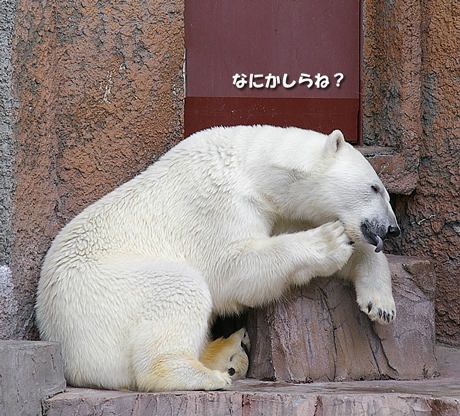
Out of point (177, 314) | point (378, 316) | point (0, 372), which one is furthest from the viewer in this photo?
point (378, 316)

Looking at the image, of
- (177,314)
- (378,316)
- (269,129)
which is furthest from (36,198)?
(378,316)

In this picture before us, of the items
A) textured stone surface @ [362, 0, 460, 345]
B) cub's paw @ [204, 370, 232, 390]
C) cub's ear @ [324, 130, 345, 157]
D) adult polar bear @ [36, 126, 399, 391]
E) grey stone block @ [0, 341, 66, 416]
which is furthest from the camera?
textured stone surface @ [362, 0, 460, 345]

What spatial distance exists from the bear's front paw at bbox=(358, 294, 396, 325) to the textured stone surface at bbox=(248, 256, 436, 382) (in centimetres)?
20

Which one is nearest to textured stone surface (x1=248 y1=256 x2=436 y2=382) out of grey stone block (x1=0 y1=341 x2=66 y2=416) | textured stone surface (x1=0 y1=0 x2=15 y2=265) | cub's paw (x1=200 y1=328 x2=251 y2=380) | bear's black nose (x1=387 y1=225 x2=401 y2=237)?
cub's paw (x1=200 y1=328 x2=251 y2=380)

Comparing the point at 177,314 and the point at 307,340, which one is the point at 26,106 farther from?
the point at 307,340

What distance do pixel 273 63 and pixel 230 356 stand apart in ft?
6.50

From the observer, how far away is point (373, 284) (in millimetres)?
3539

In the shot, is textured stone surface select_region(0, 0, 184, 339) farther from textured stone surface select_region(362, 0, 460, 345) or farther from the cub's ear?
textured stone surface select_region(362, 0, 460, 345)

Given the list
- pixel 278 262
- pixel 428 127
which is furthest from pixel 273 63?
pixel 278 262

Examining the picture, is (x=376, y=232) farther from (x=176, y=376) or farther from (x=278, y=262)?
(x=176, y=376)

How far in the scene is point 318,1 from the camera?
471 cm

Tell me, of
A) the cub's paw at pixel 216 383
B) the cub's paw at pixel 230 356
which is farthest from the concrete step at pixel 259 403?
the cub's paw at pixel 230 356

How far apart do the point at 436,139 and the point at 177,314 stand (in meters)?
2.14

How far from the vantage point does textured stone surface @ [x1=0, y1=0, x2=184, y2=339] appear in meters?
3.64
